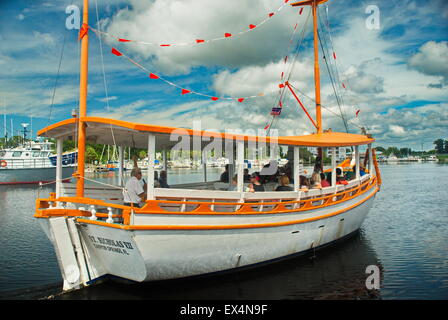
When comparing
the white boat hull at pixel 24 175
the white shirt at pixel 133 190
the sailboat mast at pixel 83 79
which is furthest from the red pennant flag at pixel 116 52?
the white boat hull at pixel 24 175

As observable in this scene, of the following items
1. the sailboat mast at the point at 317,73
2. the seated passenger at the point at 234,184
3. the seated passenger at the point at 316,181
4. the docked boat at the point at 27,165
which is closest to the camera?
the seated passenger at the point at 234,184

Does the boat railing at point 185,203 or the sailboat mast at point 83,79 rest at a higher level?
the sailboat mast at point 83,79

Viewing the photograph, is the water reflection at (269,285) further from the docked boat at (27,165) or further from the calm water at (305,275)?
the docked boat at (27,165)

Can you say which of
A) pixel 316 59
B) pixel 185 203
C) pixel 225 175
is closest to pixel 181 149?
pixel 225 175

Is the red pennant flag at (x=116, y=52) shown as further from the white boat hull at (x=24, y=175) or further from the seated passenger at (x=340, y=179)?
the white boat hull at (x=24, y=175)

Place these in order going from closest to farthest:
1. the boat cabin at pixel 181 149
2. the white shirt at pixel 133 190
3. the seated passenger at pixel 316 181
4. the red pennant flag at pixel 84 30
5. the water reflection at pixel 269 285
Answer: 1. the boat cabin at pixel 181 149
2. the water reflection at pixel 269 285
3. the white shirt at pixel 133 190
4. the red pennant flag at pixel 84 30
5. the seated passenger at pixel 316 181

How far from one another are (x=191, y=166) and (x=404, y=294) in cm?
718

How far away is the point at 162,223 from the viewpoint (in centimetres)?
706

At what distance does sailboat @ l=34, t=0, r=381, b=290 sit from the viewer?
7.10m

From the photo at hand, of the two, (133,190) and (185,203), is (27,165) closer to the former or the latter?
(133,190)

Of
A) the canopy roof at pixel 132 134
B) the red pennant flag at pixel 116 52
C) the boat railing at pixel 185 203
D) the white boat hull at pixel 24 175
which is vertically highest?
the red pennant flag at pixel 116 52

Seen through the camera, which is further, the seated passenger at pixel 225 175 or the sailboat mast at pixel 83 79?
the seated passenger at pixel 225 175

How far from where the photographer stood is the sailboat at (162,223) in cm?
710

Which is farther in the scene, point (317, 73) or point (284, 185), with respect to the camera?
point (317, 73)
